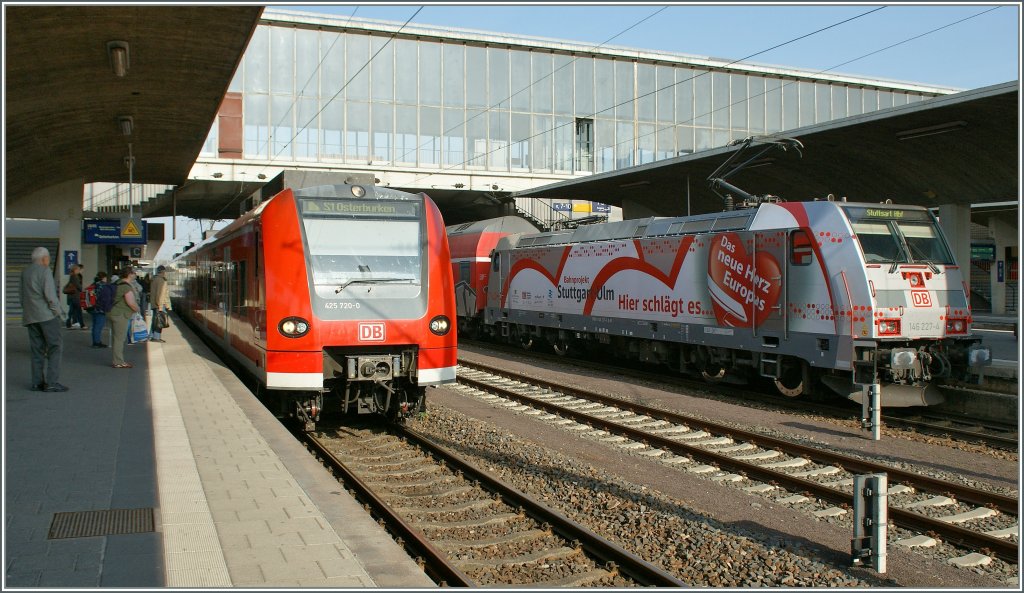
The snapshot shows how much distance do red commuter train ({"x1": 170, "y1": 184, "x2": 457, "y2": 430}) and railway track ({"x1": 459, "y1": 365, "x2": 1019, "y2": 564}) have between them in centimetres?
269

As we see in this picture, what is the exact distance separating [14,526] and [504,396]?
29.7ft

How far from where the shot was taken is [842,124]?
1579 cm

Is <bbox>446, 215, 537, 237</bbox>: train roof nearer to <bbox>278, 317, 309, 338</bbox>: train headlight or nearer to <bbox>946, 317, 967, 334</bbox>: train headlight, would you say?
<bbox>946, 317, 967, 334</bbox>: train headlight

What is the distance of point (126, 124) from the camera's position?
1422 centimetres

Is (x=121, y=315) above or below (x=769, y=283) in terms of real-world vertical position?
below

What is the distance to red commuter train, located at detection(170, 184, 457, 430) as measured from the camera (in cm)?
920

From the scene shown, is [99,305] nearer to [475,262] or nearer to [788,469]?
[475,262]

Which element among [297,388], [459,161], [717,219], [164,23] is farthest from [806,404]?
[459,161]

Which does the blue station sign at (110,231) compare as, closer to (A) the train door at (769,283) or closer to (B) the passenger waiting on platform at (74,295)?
(B) the passenger waiting on platform at (74,295)

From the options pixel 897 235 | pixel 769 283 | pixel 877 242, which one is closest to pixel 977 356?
pixel 897 235

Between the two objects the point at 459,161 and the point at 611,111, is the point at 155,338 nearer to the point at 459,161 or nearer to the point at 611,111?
the point at 459,161

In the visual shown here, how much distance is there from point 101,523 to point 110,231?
19449 mm

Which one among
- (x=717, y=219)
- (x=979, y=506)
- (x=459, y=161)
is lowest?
(x=979, y=506)

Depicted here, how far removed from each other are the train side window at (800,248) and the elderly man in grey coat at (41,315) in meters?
10.1
